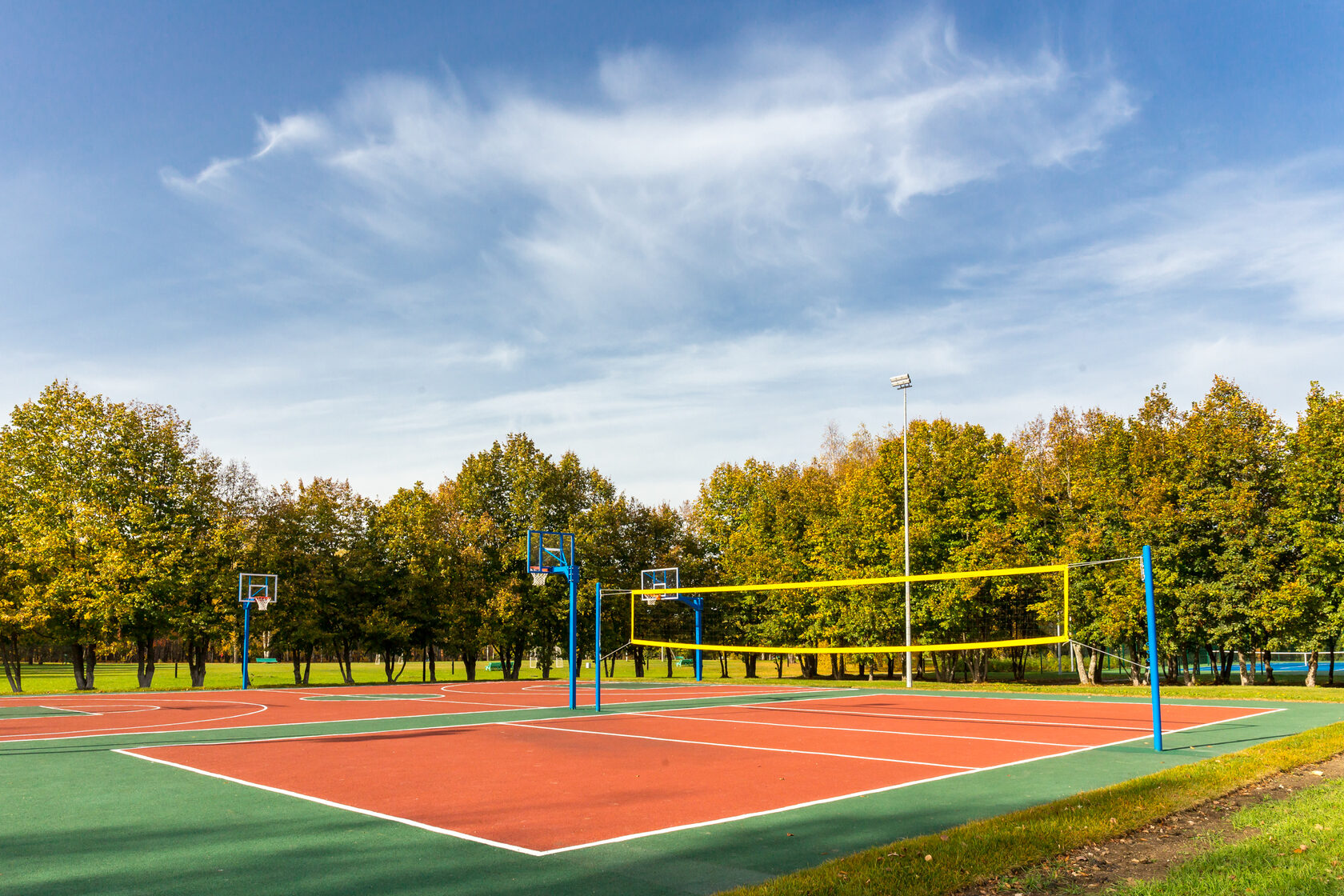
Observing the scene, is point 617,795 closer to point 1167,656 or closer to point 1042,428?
point 1167,656

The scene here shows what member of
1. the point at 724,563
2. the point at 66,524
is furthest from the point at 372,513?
the point at 724,563

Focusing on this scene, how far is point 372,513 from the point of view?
140 feet

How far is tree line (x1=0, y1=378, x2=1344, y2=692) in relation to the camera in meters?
30.4

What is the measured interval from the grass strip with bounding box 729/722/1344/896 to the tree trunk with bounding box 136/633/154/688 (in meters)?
37.8

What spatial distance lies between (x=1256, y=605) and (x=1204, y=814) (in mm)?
26176

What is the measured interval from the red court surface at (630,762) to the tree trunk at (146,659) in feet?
84.4

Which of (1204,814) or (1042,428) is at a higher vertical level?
(1042,428)

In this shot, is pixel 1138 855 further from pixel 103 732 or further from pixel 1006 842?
pixel 103 732

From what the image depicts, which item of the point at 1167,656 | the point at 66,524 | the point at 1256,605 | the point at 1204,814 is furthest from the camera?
the point at 66,524

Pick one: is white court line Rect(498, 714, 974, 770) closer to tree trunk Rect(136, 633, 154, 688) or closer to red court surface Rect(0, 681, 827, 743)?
red court surface Rect(0, 681, 827, 743)

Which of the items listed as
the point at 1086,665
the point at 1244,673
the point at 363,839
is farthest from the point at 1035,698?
the point at 363,839

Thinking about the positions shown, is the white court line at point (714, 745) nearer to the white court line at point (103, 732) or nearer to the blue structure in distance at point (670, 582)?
the white court line at point (103, 732)

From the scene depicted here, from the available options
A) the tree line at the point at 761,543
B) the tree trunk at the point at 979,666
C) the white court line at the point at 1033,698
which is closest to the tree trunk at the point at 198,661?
the tree line at the point at 761,543

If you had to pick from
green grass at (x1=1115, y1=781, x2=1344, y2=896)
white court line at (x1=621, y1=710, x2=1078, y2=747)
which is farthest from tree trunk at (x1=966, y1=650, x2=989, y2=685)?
green grass at (x1=1115, y1=781, x2=1344, y2=896)
